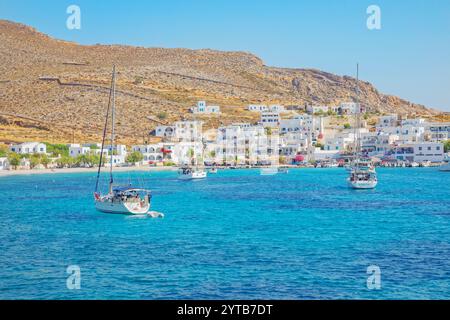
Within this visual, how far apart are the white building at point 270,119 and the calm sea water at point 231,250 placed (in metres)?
89.7


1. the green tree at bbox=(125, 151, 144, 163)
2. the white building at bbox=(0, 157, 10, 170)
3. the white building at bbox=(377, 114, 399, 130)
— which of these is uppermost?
the white building at bbox=(377, 114, 399, 130)

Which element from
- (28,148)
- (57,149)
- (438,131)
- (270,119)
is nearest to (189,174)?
(28,148)

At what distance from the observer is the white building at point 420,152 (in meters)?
111

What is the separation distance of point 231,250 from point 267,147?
97.7 meters

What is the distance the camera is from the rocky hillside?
12381 centimetres

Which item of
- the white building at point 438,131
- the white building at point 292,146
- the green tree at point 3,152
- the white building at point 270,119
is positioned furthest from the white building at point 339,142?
the green tree at point 3,152

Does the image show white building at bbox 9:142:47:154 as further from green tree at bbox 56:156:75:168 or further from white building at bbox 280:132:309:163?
white building at bbox 280:132:309:163

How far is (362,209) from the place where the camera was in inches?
1606

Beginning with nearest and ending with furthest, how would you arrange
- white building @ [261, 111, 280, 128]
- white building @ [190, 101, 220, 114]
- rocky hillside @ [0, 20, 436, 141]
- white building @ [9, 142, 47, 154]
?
1. white building @ [9, 142, 47, 154]
2. rocky hillside @ [0, 20, 436, 141]
3. white building @ [261, 111, 280, 128]
4. white building @ [190, 101, 220, 114]

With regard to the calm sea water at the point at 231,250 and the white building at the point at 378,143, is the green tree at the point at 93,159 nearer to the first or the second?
the white building at the point at 378,143

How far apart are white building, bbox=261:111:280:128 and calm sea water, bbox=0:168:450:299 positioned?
294 ft

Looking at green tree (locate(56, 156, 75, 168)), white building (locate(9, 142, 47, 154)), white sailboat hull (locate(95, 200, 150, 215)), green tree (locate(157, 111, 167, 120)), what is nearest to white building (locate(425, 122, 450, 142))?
green tree (locate(157, 111, 167, 120))

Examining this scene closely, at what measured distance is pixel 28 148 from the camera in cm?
9906

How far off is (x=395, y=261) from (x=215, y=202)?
26.6 metres
